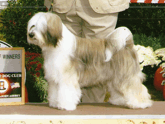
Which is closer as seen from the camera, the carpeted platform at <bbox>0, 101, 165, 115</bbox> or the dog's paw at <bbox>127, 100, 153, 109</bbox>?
the carpeted platform at <bbox>0, 101, 165, 115</bbox>

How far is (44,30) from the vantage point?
6.44 ft

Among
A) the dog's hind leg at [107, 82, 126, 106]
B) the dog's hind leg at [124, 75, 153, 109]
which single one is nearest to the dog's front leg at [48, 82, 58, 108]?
the dog's hind leg at [107, 82, 126, 106]

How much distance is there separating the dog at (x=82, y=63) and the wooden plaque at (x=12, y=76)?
1.20 ft

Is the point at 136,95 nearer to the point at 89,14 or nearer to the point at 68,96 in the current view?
the point at 68,96

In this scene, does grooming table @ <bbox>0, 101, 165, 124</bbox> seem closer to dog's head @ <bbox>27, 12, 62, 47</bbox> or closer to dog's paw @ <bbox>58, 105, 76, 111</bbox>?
dog's paw @ <bbox>58, 105, 76, 111</bbox>

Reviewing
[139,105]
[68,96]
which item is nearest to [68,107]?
[68,96]

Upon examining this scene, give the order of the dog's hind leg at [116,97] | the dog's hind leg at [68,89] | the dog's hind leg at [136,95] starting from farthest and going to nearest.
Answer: the dog's hind leg at [116,97] → the dog's hind leg at [136,95] → the dog's hind leg at [68,89]

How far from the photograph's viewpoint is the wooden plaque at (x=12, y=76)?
238 cm

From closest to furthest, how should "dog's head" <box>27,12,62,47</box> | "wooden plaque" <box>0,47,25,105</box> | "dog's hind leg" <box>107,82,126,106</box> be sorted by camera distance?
"dog's head" <box>27,12,62,47</box> → "dog's hind leg" <box>107,82,126,106</box> → "wooden plaque" <box>0,47,25,105</box>

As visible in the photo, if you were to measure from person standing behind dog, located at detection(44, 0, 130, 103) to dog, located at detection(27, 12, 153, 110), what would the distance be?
0.73ft

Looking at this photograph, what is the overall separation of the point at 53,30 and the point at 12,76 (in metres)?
0.72

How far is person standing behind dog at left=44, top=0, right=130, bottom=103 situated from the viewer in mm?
2411

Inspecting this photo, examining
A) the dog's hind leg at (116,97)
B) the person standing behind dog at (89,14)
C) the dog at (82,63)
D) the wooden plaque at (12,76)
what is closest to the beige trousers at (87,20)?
the person standing behind dog at (89,14)

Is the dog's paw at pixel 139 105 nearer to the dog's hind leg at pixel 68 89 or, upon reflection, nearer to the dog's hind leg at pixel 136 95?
the dog's hind leg at pixel 136 95
